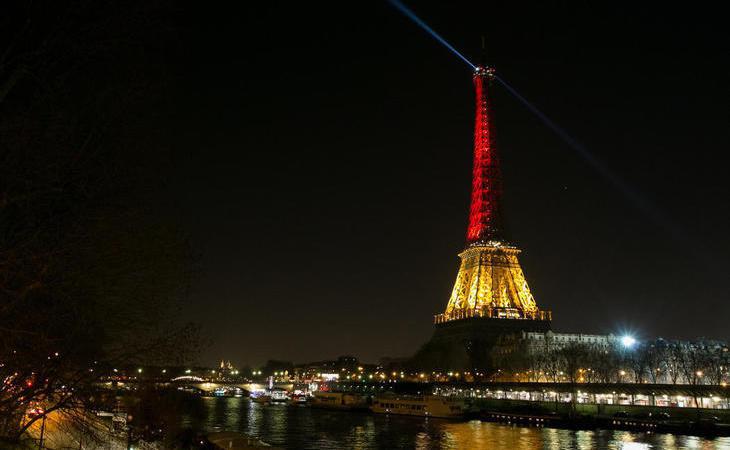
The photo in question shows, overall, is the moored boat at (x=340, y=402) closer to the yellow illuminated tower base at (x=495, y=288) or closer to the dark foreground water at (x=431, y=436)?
the dark foreground water at (x=431, y=436)

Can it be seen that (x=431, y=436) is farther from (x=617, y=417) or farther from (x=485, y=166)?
(x=485, y=166)

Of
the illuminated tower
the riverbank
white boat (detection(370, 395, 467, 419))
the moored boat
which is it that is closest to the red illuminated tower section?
the illuminated tower

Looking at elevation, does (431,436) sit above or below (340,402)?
below

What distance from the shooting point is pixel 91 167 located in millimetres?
9414

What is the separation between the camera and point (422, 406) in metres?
77.2

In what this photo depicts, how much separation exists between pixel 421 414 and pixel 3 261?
7210cm

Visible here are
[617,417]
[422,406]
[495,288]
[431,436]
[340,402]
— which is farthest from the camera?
[495,288]

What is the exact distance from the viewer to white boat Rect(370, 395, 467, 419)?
73375mm

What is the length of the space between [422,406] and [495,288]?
4216 cm

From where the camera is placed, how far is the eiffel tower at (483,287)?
361 feet

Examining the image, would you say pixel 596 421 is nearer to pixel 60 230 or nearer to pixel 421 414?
pixel 421 414

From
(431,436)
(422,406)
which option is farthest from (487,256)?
Answer: (431,436)

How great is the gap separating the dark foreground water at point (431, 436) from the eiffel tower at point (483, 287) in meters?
41.9

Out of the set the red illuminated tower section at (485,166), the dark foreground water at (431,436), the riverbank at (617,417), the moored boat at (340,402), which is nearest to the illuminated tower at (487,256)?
the red illuminated tower section at (485,166)
